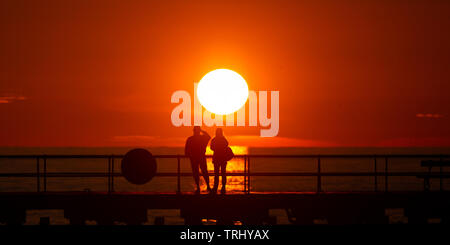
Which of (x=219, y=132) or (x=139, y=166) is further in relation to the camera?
(x=219, y=132)

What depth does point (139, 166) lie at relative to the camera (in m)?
18.0

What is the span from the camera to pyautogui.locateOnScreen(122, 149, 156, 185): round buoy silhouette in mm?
18047

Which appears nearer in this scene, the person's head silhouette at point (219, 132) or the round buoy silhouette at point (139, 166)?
the round buoy silhouette at point (139, 166)

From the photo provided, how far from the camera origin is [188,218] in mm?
19000

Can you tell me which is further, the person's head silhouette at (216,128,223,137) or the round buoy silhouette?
the person's head silhouette at (216,128,223,137)

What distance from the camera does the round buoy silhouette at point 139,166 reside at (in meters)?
18.0

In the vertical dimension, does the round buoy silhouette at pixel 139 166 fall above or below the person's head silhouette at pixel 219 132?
below

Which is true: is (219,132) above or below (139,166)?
above

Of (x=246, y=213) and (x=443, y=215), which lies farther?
(x=443, y=215)
